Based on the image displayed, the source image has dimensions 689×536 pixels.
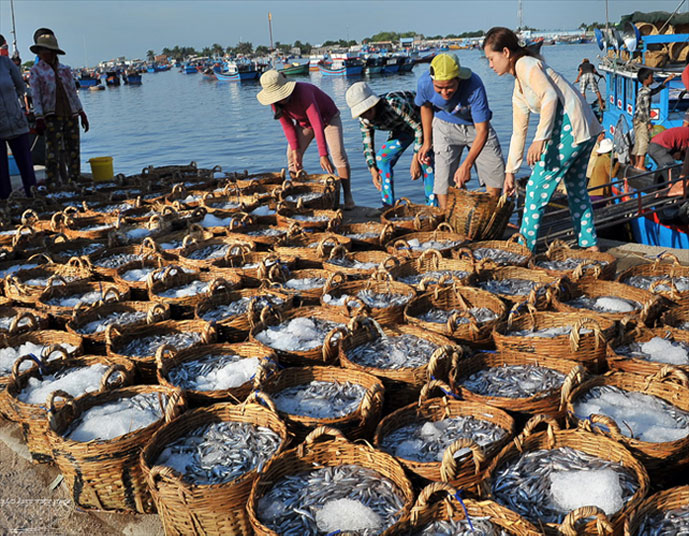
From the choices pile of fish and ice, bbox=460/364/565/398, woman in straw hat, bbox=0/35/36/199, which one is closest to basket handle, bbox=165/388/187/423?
pile of fish and ice, bbox=460/364/565/398

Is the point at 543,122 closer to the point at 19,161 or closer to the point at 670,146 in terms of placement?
the point at 670,146

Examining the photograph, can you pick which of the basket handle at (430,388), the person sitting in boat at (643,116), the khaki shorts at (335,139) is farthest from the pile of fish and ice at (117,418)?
the person sitting in boat at (643,116)

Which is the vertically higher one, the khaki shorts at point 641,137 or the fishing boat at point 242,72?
the fishing boat at point 242,72

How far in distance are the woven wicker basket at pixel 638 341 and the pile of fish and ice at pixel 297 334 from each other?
1.37 meters

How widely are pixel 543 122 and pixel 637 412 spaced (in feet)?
8.05

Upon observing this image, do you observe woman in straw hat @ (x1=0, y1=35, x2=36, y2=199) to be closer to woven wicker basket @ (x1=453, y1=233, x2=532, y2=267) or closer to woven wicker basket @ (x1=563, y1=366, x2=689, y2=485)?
woven wicker basket @ (x1=453, y1=233, x2=532, y2=267)

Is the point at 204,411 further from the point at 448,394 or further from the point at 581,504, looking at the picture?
the point at 581,504

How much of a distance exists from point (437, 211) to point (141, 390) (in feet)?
11.5

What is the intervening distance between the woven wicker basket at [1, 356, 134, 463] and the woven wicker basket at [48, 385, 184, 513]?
0.21 metres

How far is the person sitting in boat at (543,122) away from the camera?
4.46m

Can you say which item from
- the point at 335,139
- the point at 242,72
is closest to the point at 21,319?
the point at 335,139

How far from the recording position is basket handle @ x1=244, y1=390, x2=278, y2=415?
2.69 meters

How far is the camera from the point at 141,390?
3035mm

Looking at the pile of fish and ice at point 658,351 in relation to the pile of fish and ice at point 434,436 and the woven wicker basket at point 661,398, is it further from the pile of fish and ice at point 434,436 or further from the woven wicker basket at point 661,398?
the pile of fish and ice at point 434,436
